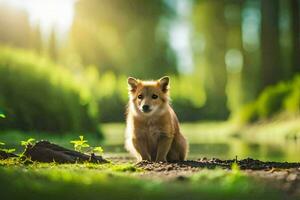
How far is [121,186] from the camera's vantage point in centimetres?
675

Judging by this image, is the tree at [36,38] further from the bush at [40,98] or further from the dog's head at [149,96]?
the dog's head at [149,96]

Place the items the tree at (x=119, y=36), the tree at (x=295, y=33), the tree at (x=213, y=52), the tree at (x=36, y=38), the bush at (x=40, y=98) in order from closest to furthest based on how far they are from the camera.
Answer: the bush at (x=40, y=98) < the tree at (x=36, y=38) < the tree at (x=295, y=33) < the tree at (x=213, y=52) < the tree at (x=119, y=36)

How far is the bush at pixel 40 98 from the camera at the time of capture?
66.1 feet

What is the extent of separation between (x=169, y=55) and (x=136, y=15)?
455 centimetres

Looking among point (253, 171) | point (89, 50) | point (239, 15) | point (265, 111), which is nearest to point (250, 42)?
point (239, 15)

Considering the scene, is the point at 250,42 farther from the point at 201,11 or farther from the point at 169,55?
the point at 169,55

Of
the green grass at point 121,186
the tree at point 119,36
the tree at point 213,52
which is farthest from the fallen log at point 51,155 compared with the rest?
the tree at point 119,36

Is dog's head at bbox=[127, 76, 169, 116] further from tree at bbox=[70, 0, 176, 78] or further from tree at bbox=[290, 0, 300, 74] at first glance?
tree at bbox=[70, 0, 176, 78]

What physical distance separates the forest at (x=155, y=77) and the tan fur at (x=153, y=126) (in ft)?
1.26

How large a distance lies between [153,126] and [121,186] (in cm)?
376

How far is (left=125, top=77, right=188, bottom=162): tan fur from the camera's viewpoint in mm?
10430

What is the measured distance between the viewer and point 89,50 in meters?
45.8

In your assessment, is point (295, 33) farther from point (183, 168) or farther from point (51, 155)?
point (183, 168)


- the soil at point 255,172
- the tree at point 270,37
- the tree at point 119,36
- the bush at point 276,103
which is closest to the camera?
the soil at point 255,172
